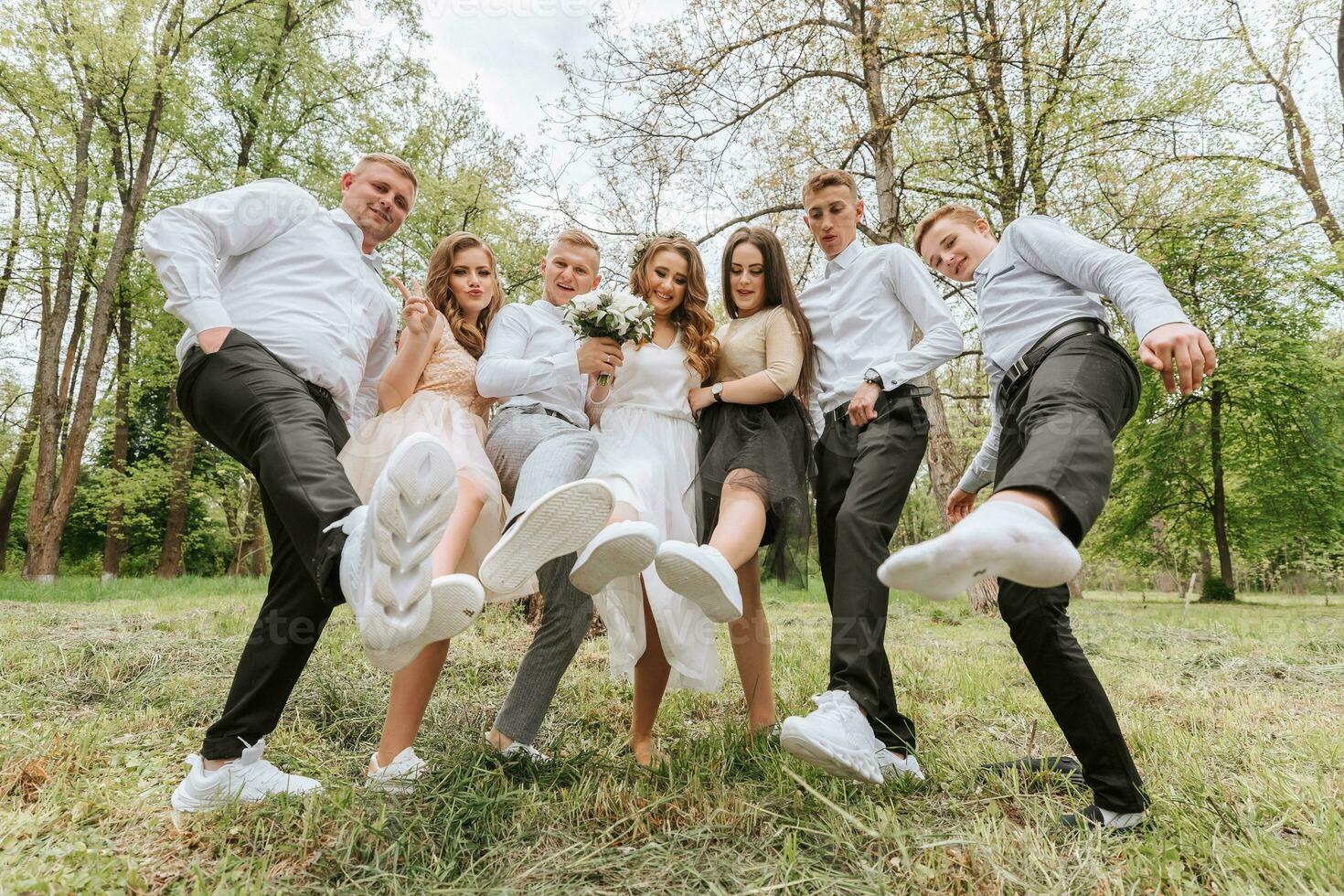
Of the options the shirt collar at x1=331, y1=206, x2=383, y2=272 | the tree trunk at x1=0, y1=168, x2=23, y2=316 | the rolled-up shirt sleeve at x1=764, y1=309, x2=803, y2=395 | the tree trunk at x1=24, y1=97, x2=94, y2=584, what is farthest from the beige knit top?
the tree trunk at x1=0, y1=168, x2=23, y2=316

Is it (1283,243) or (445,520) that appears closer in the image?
(445,520)

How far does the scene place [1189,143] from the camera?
1165 cm

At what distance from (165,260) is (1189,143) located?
567 inches

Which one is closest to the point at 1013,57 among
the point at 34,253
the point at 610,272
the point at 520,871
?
the point at 610,272

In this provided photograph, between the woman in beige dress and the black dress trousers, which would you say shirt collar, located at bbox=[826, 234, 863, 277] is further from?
the black dress trousers

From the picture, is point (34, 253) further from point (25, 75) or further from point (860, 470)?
point (860, 470)

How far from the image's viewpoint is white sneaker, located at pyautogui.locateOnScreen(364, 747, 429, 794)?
2477 mm

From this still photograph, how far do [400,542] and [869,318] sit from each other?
2.29 meters

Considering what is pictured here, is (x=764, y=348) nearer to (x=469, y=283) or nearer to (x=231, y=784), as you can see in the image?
(x=469, y=283)

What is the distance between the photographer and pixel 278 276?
278 cm

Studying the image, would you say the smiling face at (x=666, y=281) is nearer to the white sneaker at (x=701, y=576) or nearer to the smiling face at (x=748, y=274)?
the smiling face at (x=748, y=274)

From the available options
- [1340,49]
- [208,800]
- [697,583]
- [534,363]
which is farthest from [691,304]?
[1340,49]

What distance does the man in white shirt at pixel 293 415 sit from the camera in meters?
1.88

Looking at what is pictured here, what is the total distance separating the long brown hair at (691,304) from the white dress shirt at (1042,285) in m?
1.20
